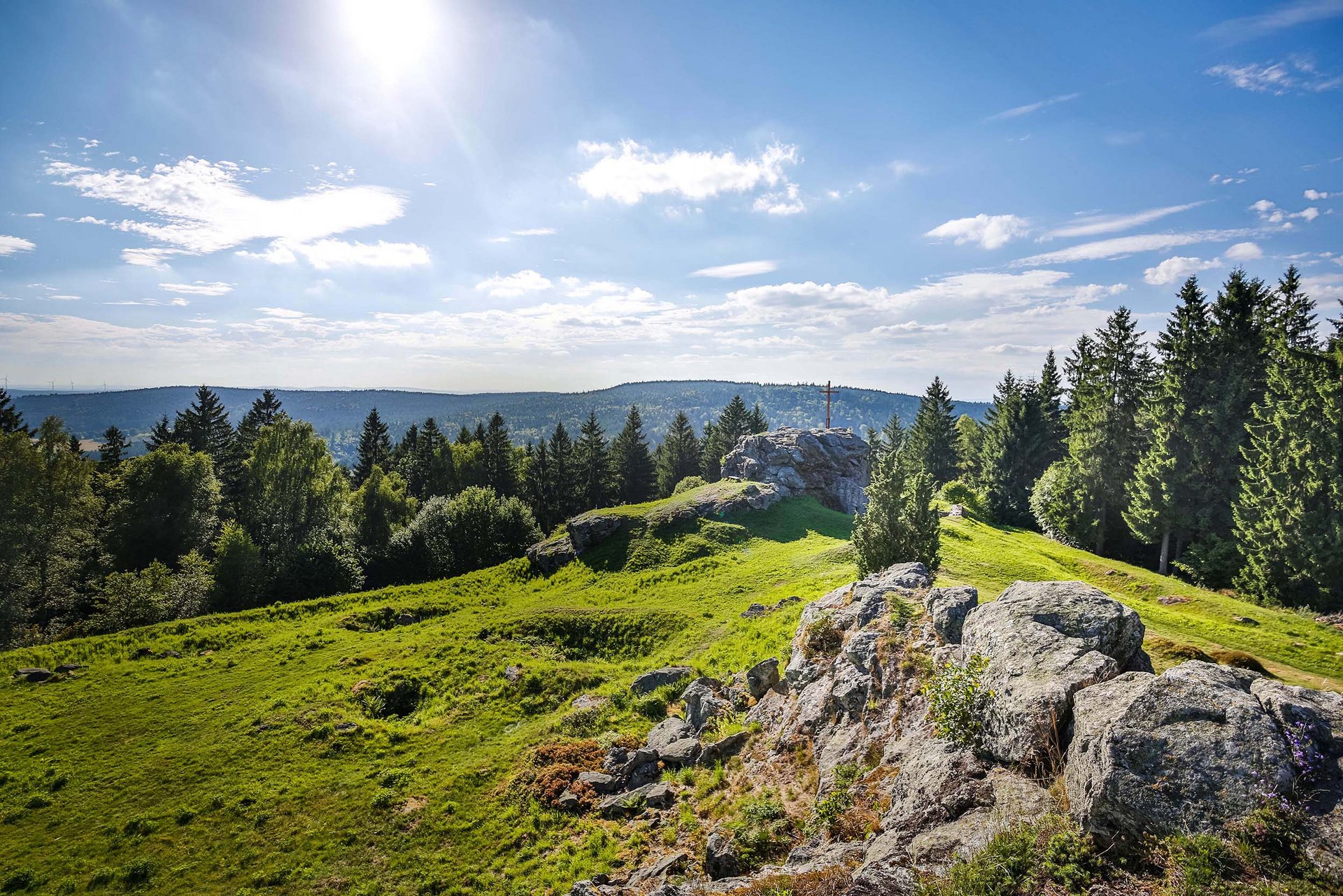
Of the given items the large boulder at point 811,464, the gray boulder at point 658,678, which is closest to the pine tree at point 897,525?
the gray boulder at point 658,678

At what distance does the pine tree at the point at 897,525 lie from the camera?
22938 millimetres

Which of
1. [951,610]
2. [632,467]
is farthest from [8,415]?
[951,610]

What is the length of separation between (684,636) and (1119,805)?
22.5m

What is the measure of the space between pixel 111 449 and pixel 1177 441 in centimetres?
Result: 11922

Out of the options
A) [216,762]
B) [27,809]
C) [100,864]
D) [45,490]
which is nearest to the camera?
[100,864]

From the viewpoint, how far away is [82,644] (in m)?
30.8

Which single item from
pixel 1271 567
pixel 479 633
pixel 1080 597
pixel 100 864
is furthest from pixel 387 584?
pixel 1271 567

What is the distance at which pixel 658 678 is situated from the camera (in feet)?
75.8

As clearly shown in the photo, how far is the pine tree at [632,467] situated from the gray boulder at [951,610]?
3180 inches

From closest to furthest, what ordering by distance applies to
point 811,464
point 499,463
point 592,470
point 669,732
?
1. point 669,732
2. point 811,464
3. point 499,463
4. point 592,470

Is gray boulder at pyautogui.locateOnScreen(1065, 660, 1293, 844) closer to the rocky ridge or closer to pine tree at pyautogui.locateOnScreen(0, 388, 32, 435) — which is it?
the rocky ridge

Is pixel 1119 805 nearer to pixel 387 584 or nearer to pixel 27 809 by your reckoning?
pixel 27 809

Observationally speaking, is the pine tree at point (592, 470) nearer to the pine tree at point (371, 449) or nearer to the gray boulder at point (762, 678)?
the pine tree at point (371, 449)

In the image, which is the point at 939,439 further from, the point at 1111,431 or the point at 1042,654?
the point at 1042,654
